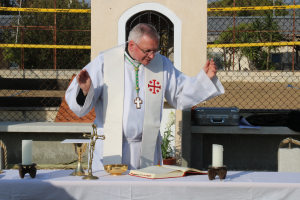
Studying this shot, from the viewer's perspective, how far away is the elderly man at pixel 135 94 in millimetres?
2713

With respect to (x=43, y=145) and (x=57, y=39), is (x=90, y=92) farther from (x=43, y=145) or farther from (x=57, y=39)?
(x=57, y=39)

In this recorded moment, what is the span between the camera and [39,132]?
5.22m

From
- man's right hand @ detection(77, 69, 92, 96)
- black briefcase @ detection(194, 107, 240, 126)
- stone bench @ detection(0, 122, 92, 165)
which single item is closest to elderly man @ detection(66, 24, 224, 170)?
man's right hand @ detection(77, 69, 92, 96)

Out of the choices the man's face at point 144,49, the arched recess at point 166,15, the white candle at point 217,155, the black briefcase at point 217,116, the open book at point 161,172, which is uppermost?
the arched recess at point 166,15

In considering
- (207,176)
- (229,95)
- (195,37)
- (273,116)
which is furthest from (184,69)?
(229,95)

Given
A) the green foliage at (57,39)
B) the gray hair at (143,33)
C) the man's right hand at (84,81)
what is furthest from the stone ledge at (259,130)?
the green foliage at (57,39)

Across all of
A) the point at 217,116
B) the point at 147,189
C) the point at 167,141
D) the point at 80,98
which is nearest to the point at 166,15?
the point at 217,116

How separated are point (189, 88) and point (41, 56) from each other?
41.9ft

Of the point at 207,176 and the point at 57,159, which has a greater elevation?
the point at 207,176

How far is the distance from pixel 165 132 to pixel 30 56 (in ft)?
36.2

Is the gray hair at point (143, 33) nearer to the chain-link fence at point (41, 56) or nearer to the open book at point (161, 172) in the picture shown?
the open book at point (161, 172)

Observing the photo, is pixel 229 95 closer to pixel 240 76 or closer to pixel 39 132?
pixel 240 76

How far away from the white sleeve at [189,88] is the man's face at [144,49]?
0.36 metres

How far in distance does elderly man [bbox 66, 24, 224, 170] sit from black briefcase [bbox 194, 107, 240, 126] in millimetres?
1895
